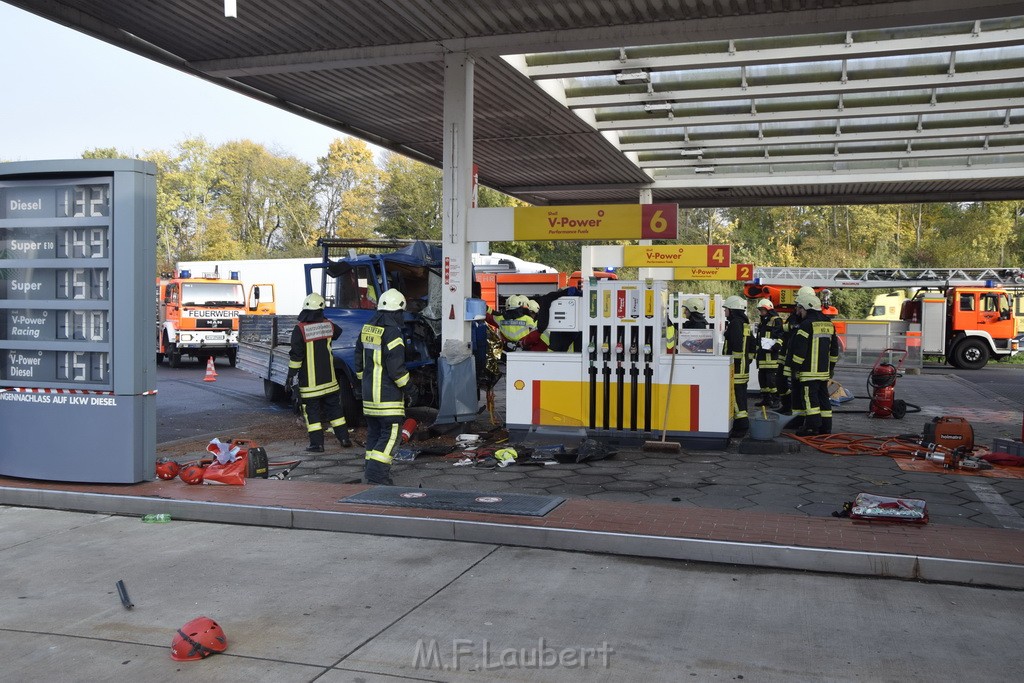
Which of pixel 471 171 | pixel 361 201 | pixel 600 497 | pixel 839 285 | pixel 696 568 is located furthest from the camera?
pixel 361 201

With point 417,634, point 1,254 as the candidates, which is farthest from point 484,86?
point 417,634

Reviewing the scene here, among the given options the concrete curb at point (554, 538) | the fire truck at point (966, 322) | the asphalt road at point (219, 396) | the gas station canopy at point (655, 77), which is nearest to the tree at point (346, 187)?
the asphalt road at point (219, 396)

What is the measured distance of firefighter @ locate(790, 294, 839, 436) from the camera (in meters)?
11.4

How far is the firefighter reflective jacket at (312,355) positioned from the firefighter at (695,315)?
481cm

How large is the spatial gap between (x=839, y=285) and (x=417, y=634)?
27.6m

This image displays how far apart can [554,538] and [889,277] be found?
26.9 meters

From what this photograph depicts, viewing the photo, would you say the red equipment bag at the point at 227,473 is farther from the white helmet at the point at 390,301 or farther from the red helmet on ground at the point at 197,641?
the red helmet on ground at the point at 197,641

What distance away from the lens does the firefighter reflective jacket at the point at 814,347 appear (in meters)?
11.4

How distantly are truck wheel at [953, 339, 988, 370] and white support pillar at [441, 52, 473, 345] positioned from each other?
2083cm

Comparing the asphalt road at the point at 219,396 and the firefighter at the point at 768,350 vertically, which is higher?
the firefighter at the point at 768,350

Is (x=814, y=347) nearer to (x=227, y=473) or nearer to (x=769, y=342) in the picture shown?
(x=769, y=342)

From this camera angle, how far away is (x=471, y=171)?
11.9 metres

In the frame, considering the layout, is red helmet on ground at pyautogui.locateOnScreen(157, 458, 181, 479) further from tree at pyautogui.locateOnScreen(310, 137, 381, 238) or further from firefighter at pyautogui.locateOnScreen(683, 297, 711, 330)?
tree at pyautogui.locateOnScreen(310, 137, 381, 238)

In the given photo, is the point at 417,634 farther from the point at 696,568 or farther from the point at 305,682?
the point at 696,568
